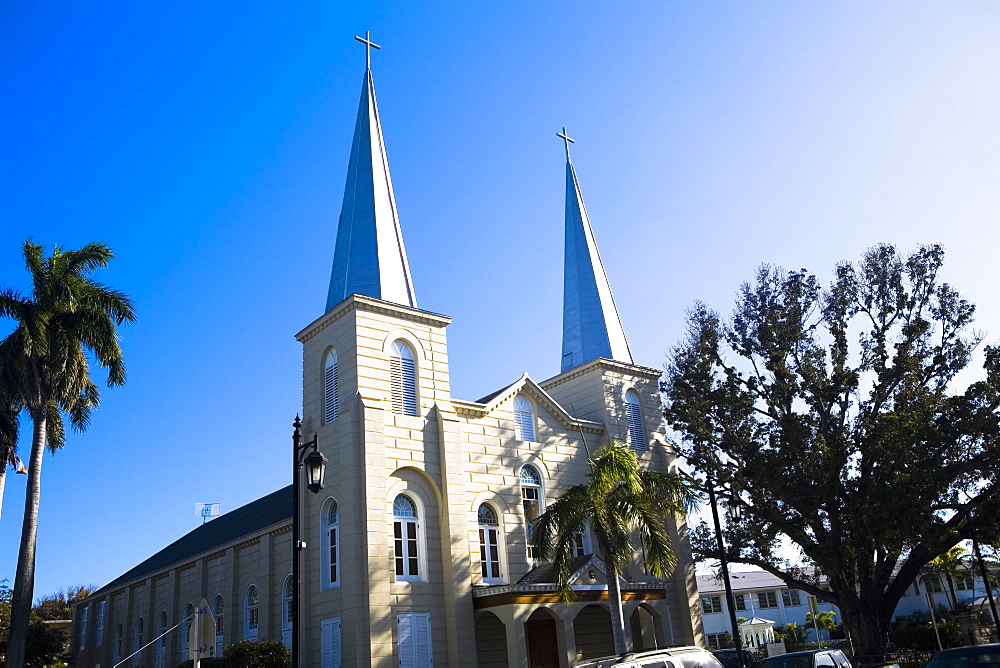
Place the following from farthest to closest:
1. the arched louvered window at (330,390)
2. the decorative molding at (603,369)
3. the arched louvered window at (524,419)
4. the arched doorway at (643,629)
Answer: the decorative molding at (603,369) → the arched louvered window at (524,419) → the arched doorway at (643,629) → the arched louvered window at (330,390)

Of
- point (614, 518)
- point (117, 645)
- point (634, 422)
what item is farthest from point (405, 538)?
point (117, 645)

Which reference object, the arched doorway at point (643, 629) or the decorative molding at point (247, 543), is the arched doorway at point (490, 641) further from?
the decorative molding at point (247, 543)

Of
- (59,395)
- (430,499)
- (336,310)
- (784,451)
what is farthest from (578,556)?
(59,395)

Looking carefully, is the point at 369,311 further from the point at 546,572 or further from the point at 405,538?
the point at 546,572

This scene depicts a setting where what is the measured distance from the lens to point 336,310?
26.3m

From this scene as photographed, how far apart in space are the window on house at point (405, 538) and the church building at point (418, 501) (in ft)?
0.20

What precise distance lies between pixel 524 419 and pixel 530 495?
2.84 meters

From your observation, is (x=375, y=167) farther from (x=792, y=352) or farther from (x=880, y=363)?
(x=880, y=363)

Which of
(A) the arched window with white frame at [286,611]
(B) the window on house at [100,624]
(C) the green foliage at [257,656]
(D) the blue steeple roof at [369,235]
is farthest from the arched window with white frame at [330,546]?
(B) the window on house at [100,624]

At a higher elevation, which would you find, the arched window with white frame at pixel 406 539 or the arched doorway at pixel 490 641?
the arched window with white frame at pixel 406 539

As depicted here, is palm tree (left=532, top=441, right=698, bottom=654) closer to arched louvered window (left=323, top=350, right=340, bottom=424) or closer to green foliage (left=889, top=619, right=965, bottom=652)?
arched louvered window (left=323, top=350, right=340, bottom=424)

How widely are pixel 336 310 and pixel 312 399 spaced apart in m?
3.18

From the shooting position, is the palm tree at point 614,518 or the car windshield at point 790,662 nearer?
the car windshield at point 790,662

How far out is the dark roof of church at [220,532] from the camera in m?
32.0
